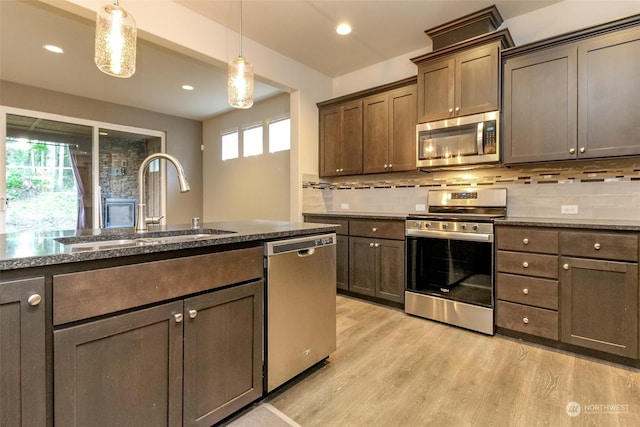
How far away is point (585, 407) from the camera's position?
166 cm

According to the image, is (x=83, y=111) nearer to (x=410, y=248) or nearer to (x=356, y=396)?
(x=410, y=248)

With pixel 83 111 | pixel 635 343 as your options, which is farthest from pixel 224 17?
pixel 635 343

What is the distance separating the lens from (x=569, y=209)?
8.80ft

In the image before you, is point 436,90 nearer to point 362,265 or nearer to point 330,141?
point 330,141

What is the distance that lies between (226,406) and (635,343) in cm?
250

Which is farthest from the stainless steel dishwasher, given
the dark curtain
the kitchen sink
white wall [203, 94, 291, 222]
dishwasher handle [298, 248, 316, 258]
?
the dark curtain

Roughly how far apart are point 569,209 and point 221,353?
9.61 feet

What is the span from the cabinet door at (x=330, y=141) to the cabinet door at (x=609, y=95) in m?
2.36

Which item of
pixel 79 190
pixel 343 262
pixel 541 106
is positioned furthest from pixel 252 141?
pixel 541 106

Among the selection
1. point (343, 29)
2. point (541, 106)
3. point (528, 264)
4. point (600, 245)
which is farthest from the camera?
point (343, 29)

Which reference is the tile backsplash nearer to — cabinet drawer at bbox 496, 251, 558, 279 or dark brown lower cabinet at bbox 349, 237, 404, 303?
cabinet drawer at bbox 496, 251, 558, 279

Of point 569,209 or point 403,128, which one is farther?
point 403,128

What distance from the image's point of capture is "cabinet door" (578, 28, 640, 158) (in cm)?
219

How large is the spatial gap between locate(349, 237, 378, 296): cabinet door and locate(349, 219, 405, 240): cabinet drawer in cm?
8
